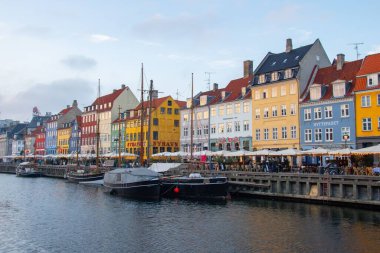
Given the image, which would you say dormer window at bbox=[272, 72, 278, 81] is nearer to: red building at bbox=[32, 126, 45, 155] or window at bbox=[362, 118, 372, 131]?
window at bbox=[362, 118, 372, 131]

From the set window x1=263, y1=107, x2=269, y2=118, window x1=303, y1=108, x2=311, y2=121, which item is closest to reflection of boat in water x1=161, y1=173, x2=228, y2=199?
window x1=303, y1=108, x2=311, y2=121

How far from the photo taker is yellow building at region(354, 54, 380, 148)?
51.8 metres

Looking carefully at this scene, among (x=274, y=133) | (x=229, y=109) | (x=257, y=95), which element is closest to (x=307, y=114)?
(x=274, y=133)

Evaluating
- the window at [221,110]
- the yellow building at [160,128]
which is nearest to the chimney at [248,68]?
the window at [221,110]

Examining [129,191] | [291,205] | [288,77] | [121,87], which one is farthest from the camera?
[121,87]

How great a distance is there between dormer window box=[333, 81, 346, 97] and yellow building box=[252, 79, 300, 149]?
5.94m

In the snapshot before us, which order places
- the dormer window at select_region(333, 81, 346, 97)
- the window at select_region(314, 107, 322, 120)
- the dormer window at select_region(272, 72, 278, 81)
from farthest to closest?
the dormer window at select_region(272, 72, 278, 81) → the window at select_region(314, 107, 322, 120) → the dormer window at select_region(333, 81, 346, 97)

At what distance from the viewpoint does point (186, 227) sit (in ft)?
99.1

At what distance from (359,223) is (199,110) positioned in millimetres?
50449

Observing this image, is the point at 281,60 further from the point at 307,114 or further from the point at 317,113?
the point at 317,113

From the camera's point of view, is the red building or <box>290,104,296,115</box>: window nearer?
<box>290,104,296,115</box>: window

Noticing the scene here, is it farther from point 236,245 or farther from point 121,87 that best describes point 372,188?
point 121,87

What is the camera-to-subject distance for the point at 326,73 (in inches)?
2457

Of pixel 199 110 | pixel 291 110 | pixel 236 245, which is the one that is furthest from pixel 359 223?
pixel 199 110
